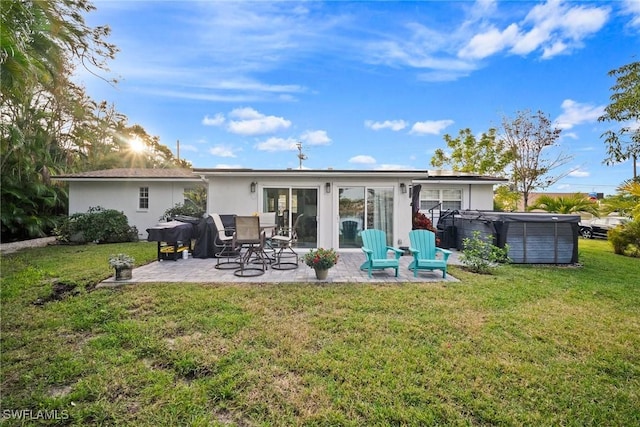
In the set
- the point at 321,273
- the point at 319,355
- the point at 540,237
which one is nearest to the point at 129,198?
the point at 321,273

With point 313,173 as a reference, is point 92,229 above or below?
below

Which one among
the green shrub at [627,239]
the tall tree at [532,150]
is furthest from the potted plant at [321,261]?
the tall tree at [532,150]

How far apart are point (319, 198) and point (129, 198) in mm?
9977

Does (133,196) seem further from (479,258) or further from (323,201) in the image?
(479,258)

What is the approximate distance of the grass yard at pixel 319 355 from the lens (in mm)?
2441

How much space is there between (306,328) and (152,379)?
5.95ft

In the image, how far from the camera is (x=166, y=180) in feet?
44.7

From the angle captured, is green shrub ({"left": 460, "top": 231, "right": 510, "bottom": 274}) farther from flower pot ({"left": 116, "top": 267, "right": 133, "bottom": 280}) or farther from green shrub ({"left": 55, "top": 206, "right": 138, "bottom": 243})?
green shrub ({"left": 55, "top": 206, "right": 138, "bottom": 243})

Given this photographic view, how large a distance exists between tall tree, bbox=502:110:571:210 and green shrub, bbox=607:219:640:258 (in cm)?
873

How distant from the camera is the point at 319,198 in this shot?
9.66 metres

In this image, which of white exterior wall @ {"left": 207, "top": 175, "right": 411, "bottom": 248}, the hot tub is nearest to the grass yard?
the hot tub

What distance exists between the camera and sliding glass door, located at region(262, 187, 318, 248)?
9703mm

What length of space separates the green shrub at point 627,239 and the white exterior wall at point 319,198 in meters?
7.74

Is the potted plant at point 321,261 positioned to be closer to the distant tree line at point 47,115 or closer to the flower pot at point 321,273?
the flower pot at point 321,273
